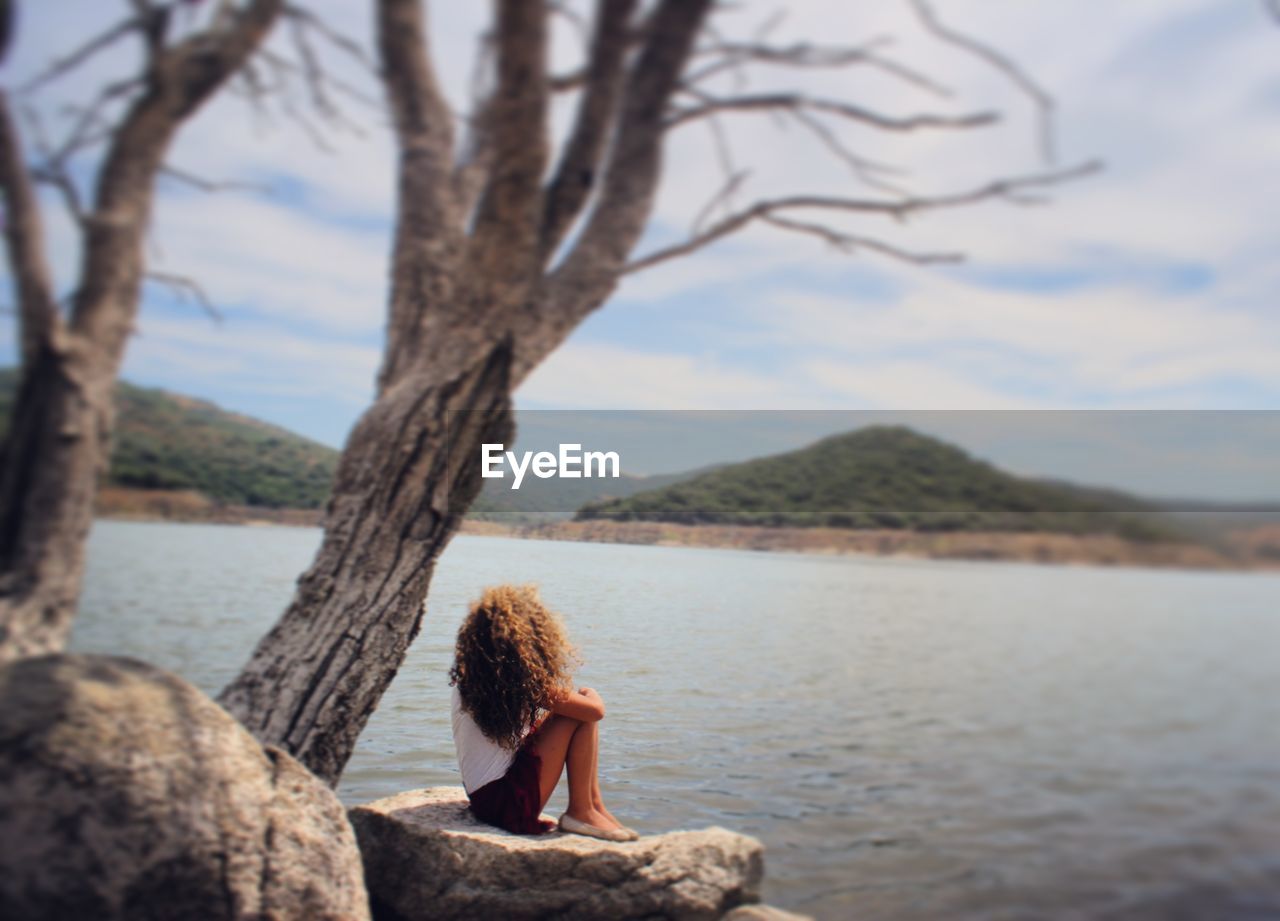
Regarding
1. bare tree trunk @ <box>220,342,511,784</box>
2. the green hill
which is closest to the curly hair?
bare tree trunk @ <box>220,342,511,784</box>

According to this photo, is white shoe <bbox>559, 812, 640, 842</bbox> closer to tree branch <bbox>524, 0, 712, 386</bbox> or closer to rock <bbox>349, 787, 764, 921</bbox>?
rock <bbox>349, 787, 764, 921</bbox>

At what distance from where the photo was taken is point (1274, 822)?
3.90 m

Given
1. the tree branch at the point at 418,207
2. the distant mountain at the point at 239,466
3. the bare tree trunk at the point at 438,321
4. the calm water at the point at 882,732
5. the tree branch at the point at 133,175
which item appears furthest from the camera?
the calm water at the point at 882,732

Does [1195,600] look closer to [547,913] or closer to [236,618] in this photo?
[547,913]

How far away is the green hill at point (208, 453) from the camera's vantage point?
330cm

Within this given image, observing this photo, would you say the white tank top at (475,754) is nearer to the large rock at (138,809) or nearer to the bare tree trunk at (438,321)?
the bare tree trunk at (438,321)

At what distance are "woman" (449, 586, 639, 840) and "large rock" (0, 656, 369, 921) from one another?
101 cm

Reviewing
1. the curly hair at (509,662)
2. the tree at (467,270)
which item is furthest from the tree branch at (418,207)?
the curly hair at (509,662)

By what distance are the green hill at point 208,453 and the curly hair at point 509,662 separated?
80cm

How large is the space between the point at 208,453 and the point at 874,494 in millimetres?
4303

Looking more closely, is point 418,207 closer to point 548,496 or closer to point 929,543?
point 548,496

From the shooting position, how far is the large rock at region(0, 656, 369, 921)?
2248mm

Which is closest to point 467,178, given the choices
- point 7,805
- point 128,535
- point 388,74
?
point 388,74

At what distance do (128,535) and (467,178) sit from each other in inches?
85.0
